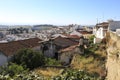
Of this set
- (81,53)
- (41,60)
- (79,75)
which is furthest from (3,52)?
(79,75)

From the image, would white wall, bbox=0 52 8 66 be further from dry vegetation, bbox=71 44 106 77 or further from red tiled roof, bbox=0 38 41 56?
dry vegetation, bbox=71 44 106 77

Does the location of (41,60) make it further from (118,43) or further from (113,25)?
(118,43)

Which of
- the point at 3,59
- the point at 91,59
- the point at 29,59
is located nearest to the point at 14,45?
the point at 3,59

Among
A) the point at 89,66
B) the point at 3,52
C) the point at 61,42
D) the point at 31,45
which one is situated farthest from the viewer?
the point at 61,42

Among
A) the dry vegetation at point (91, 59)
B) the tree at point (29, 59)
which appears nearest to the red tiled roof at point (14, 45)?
the tree at point (29, 59)

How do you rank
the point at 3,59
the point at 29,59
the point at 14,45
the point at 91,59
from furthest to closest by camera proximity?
the point at 14,45 → the point at 3,59 → the point at 29,59 → the point at 91,59

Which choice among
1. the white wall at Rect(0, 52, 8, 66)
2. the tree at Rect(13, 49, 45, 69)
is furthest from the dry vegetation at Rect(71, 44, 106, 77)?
the white wall at Rect(0, 52, 8, 66)

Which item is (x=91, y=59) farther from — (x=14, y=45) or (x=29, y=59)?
(x=14, y=45)

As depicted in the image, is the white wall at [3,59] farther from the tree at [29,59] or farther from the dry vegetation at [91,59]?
the dry vegetation at [91,59]

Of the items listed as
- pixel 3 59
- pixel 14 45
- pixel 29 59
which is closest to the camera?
pixel 29 59

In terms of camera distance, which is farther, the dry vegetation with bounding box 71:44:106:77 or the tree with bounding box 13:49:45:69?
the tree with bounding box 13:49:45:69

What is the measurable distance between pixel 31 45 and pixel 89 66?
1144 centimetres

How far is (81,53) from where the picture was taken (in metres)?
24.9

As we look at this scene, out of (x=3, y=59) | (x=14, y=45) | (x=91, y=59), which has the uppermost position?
(x=14, y=45)
